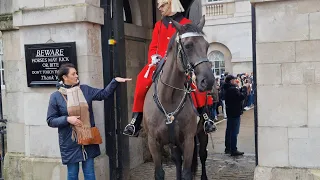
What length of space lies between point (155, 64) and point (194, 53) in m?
1.19

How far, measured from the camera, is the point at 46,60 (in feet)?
21.4

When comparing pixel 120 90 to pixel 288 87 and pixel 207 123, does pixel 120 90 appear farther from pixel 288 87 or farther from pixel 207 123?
pixel 288 87

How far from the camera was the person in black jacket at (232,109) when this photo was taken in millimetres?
9323

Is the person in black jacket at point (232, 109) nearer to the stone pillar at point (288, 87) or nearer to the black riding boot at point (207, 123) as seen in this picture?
the stone pillar at point (288, 87)

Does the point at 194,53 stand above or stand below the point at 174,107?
above

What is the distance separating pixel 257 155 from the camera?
5.69 meters

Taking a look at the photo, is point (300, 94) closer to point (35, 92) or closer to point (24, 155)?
point (35, 92)

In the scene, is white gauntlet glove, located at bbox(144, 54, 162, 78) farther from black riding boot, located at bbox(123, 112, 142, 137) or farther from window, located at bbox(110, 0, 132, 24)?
window, located at bbox(110, 0, 132, 24)

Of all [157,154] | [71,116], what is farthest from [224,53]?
[71,116]

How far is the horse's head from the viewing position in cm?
425

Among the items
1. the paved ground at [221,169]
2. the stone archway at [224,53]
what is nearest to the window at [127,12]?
the paved ground at [221,169]

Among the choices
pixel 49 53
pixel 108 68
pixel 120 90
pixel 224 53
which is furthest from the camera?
pixel 224 53

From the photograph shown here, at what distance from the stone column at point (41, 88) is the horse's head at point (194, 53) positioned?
207 cm

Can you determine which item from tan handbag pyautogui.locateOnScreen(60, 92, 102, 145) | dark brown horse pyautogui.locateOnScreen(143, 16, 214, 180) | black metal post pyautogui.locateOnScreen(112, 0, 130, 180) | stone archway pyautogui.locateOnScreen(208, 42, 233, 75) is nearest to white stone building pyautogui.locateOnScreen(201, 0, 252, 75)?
stone archway pyautogui.locateOnScreen(208, 42, 233, 75)
